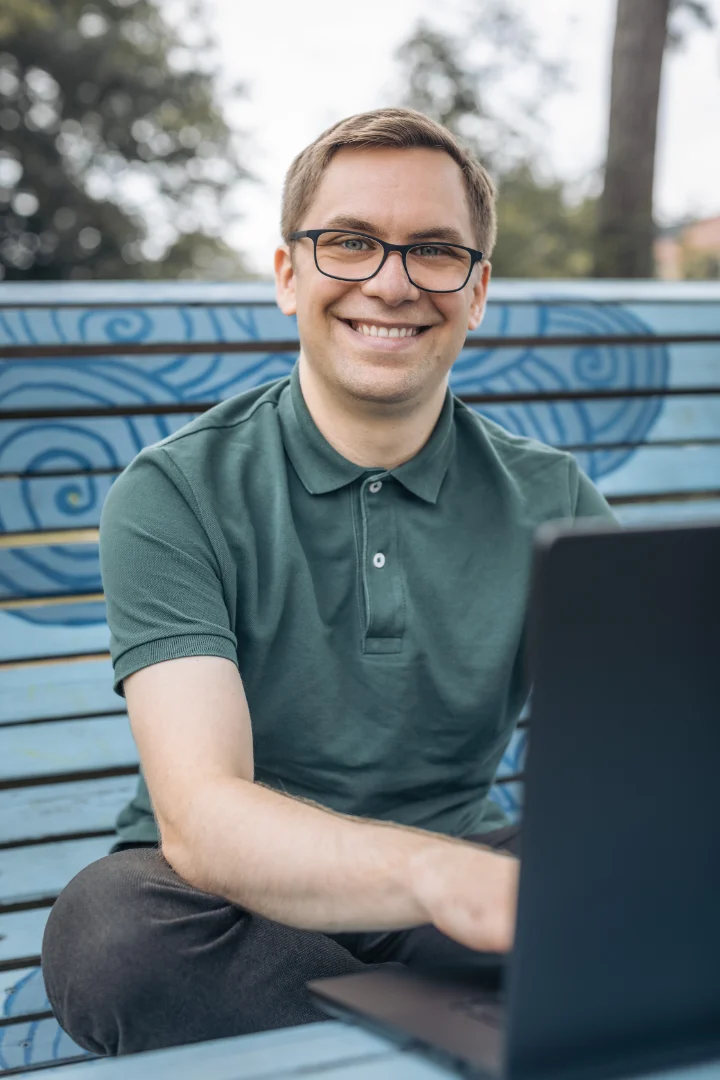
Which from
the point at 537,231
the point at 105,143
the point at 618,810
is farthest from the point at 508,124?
the point at 618,810

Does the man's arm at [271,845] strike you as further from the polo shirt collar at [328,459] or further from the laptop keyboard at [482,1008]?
the polo shirt collar at [328,459]

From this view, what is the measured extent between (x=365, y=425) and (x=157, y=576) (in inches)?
20.2

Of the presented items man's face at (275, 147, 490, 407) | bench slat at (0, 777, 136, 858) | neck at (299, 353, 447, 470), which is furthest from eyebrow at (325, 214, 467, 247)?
bench slat at (0, 777, 136, 858)

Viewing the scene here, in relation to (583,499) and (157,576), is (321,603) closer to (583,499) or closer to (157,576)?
(157,576)

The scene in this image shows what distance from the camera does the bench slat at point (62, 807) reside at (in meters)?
2.28

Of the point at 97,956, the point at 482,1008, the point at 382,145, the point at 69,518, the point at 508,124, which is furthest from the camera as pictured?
the point at 508,124

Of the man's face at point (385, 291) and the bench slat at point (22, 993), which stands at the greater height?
the man's face at point (385, 291)

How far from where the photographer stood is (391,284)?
192 cm

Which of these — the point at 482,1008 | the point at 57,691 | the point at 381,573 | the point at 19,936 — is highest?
the point at 381,573

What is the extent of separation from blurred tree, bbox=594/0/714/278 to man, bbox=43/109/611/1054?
194 inches

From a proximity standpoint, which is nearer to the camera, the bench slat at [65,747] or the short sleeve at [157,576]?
the short sleeve at [157,576]

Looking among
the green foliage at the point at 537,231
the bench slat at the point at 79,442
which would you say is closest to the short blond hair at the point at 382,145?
the bench slat at the point at 79,442

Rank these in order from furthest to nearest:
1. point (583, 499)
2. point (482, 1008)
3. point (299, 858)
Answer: point (583, 499) → point (299, 858) → point (482, 1008)

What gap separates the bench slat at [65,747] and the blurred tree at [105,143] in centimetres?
1509
